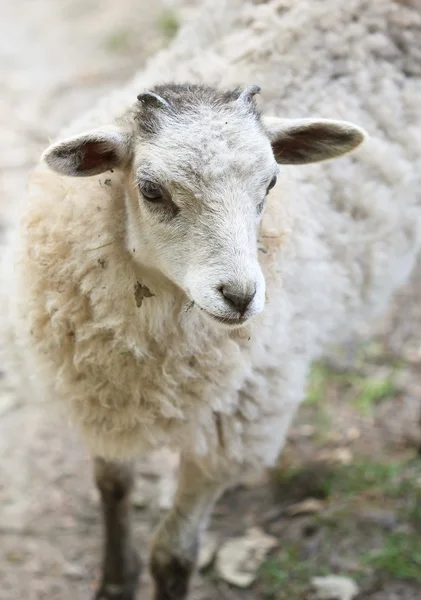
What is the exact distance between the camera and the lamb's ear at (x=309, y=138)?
2514mm

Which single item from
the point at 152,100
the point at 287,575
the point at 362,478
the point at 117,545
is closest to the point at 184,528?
the point at 117,545

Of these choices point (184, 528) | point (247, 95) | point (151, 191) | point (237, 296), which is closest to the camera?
point (237, 296)

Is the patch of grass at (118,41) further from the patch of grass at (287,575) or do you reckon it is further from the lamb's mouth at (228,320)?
the lamb's mouth at (228,320)

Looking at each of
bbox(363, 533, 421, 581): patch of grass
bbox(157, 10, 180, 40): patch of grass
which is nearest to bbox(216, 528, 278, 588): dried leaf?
bbox(363, 533, 421, 581): patch of grass

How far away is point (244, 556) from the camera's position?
3.46 metres

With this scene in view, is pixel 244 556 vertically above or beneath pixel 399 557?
beneath

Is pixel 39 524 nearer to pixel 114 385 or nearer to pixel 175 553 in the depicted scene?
pixel 175 553

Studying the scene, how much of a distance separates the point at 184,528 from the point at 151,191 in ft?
4.49

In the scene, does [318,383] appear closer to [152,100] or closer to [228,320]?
[228,320]

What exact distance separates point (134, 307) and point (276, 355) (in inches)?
23.7

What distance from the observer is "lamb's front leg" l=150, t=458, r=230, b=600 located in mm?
3018

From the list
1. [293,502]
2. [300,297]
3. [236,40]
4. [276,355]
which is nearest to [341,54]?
[236,40]

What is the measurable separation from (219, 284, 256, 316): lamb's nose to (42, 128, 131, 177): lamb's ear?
560 millimetres

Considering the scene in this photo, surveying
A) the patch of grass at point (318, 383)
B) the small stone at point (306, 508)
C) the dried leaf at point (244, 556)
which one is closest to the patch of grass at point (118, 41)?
the patch of grass at point (318, 383)
